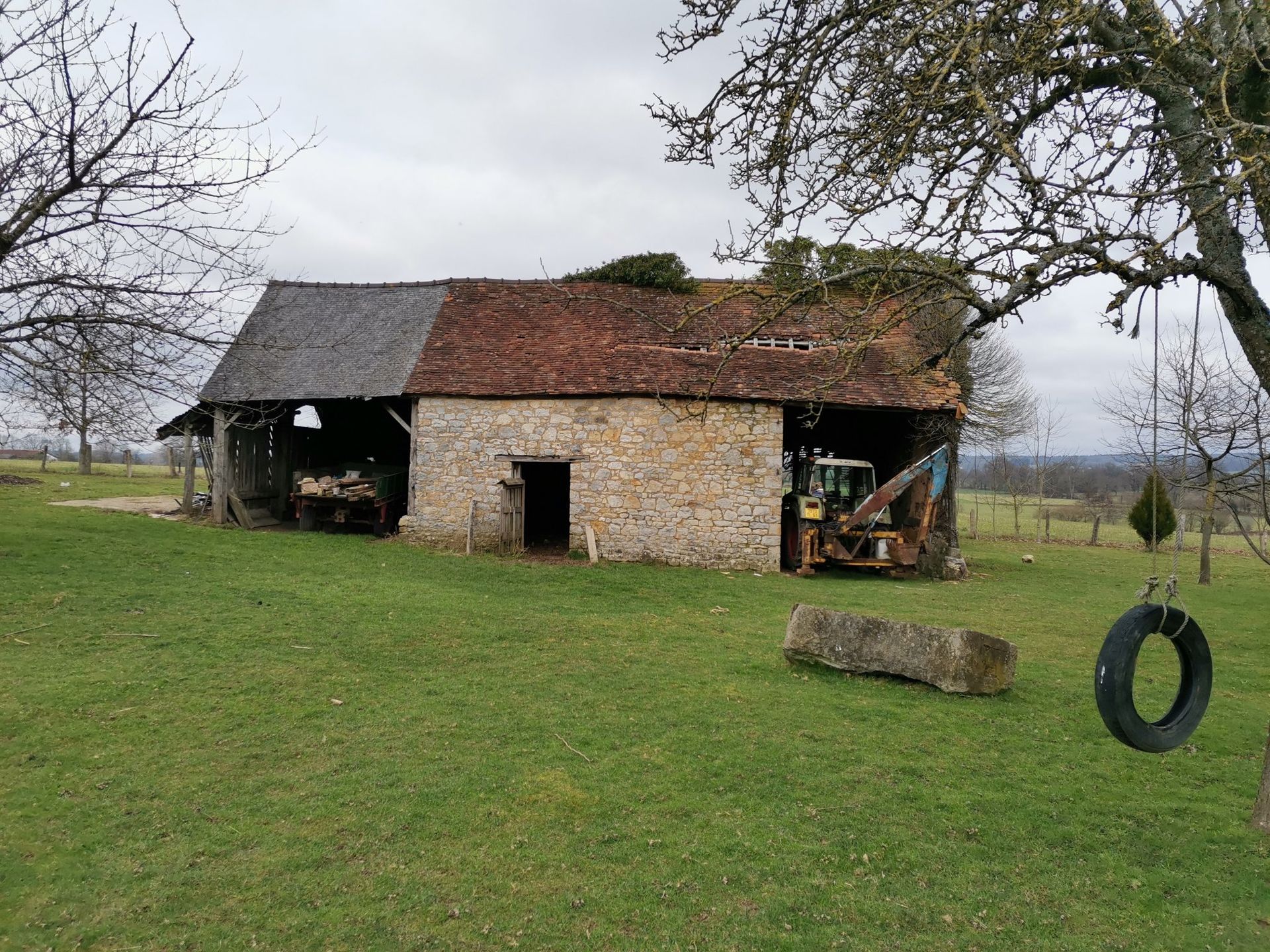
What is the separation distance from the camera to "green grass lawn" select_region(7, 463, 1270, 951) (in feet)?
12.1

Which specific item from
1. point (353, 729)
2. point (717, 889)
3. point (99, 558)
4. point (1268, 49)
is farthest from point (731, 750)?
point (99, 558)

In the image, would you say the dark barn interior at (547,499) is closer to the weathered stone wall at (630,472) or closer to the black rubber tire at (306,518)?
the weathered stone wall at (630,472)

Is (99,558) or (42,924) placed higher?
(99,558)

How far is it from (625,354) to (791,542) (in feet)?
17.2

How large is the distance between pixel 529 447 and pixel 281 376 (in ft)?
19.8

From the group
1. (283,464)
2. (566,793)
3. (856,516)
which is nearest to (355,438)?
(283,464)

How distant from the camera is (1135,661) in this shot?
3.88 metres

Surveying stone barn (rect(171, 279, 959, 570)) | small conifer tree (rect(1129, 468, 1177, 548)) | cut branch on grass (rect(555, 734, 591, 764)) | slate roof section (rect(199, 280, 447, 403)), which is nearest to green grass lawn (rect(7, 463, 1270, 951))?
cut branch on grass (rect(555, 734, 591, 764))

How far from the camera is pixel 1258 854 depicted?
4328 millimetres

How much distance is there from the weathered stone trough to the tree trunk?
2.61 meters

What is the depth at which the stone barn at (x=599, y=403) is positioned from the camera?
15.1 metres

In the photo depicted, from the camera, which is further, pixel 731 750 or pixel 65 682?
pixel 65 682

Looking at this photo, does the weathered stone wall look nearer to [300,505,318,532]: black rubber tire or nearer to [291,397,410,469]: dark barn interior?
[300,505,318,532]: black rubber tire

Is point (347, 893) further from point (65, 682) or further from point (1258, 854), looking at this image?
point (1258, 854)
